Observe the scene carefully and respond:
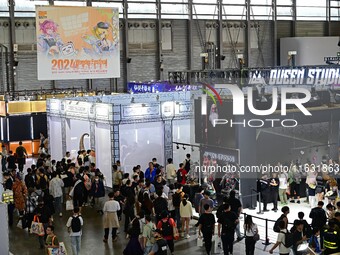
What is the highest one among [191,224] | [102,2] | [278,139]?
A: [102,2]

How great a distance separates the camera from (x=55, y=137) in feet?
70.8

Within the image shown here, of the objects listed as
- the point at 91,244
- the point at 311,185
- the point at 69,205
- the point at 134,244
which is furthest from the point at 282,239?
the point at 69,205

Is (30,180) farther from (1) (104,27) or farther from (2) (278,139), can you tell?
(1) (104,27)

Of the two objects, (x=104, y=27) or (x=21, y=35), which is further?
(x=21, y=35)

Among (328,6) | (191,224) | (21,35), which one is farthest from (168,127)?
(328,6)

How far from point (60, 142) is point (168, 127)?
13.0 ft

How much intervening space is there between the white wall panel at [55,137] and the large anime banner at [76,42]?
1643 millimetres

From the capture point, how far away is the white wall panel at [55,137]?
70.3 feet

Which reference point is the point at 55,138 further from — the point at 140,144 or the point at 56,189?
the point at 56,189

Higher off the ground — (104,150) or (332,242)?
(104,150)

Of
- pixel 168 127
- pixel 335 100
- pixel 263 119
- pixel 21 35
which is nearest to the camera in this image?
pixel 263 119

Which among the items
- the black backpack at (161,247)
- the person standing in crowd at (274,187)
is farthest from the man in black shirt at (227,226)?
the person standing in crowd at (274,187)

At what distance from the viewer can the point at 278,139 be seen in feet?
54.2

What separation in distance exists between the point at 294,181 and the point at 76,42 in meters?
9.79
